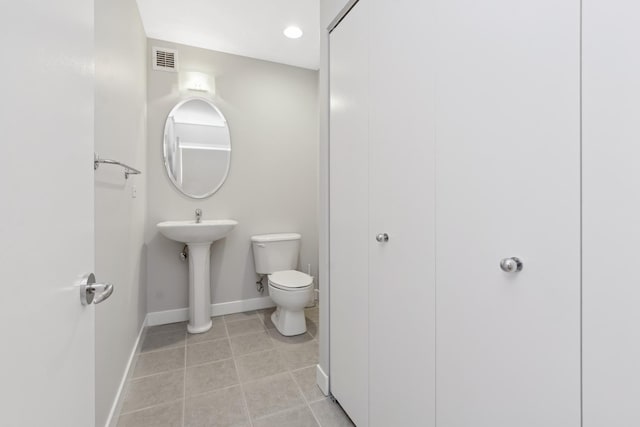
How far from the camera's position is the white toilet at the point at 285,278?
2.29 metres

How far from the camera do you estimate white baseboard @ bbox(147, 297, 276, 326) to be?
8.47ft

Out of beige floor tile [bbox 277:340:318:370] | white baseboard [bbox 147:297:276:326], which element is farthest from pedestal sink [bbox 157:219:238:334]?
beige floor tile [bbox 277:340:318:370]

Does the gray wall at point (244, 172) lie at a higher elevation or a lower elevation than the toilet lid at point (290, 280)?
higher

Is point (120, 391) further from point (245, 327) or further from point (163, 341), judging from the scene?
point (245, 327)

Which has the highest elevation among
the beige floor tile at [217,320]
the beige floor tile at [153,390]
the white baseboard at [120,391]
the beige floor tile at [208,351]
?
the white baseboard at [120,391]

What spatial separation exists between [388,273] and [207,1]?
7.46 feet

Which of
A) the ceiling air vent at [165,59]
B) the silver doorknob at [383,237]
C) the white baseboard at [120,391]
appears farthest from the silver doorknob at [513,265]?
the ceiling air vent at [165,59]

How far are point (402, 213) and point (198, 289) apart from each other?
208cm

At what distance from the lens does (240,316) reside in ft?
9.16

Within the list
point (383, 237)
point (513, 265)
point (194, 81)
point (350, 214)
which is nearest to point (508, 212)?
point (513, 265)

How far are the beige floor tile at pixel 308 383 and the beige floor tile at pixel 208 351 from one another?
1.88ft

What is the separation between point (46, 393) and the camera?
1.53 ft

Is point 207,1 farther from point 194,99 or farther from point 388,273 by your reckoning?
point 388,273

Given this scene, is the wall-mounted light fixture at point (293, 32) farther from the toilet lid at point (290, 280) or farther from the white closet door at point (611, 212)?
the white closet door at point (611, 212)
